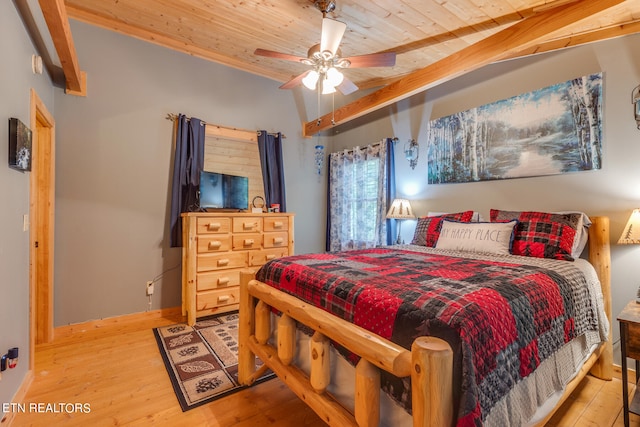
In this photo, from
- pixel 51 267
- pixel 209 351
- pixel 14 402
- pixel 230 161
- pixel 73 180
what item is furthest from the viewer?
pixel 230 161

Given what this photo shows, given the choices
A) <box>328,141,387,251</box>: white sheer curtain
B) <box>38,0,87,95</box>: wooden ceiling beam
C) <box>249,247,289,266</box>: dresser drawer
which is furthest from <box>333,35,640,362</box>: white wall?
<box>38,0,87,95</box>: wooden ceiling beam

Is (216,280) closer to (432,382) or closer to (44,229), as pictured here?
(44,229)

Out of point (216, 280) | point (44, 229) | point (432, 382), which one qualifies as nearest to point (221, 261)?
point (216, 280)

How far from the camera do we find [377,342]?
3.35 ft

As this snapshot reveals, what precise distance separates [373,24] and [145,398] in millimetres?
3209

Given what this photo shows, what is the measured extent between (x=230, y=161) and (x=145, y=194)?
103 centimetres

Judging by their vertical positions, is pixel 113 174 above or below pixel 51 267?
above

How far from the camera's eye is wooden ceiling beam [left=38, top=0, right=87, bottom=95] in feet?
5.47

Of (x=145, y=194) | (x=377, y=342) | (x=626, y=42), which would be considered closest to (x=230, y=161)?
(x=145, y=194)

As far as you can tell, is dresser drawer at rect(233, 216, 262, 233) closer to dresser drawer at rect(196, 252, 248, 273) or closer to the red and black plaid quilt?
dresser drawer at rect(196, 252, 248, 273)

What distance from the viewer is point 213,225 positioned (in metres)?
3.01

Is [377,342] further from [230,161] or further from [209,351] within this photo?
[230,161]

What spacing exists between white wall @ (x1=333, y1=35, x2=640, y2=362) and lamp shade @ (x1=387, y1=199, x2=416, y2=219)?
0.16m

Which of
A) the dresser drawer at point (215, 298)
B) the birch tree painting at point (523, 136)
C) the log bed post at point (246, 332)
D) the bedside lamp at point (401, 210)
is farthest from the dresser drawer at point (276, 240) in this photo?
the birch tree painting at point (523, 136)
